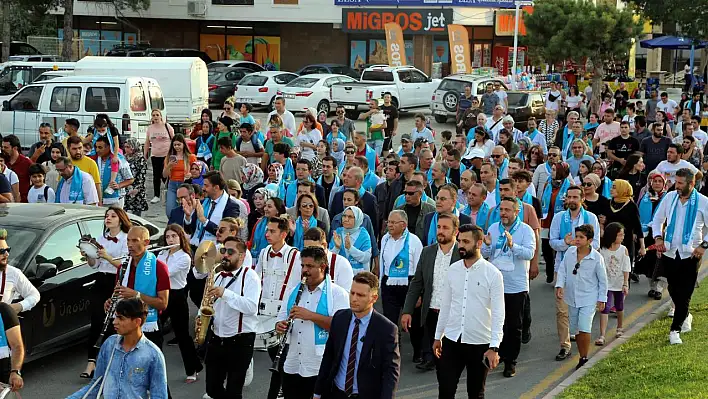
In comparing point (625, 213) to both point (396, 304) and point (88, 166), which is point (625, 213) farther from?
point (88, 166)

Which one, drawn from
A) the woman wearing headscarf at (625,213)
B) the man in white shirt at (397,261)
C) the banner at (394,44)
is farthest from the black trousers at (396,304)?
the banner at (394,44)

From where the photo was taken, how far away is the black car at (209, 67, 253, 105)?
35875mm

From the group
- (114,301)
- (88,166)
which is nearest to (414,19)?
(88,166)

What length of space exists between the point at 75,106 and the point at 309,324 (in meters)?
14.8

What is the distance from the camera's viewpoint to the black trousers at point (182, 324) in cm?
968

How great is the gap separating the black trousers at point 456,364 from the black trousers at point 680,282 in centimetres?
340

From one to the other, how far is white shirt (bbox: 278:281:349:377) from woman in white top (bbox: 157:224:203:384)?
2284mm

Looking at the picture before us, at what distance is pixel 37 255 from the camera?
376 inches

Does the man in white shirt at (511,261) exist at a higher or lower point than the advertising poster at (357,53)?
lower

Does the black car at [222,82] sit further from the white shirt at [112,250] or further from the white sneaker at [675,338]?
the white sneaker at [675,338]

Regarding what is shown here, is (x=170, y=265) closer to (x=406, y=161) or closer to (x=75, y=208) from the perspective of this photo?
(x=75, y=208)

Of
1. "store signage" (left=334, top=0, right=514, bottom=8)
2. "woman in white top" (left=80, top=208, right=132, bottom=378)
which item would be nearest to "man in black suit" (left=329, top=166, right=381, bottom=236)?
"woman in white top" (left=80, top=208, right=132, bottom=378)

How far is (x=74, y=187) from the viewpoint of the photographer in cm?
1276

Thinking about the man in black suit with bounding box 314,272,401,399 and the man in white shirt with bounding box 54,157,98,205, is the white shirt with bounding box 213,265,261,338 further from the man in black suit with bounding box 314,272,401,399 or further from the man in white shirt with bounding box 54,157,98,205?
the man in white shirt with bounding box 54,157,98,205
